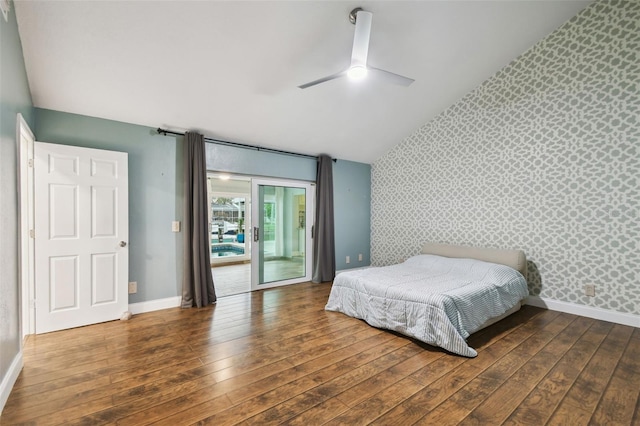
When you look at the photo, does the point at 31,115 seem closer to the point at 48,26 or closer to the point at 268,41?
the point at 48,26

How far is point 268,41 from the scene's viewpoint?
2.88m

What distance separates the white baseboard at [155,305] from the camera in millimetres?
3564

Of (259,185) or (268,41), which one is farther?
(259,185)

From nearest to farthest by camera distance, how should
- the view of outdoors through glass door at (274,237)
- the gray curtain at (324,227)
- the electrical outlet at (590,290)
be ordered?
the electrical outlet at (590,290) < the view of outdoors through glass door at (274,237) < the gray curtain at (324,227)

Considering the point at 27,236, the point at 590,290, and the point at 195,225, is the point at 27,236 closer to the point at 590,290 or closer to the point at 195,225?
the point at 195,225

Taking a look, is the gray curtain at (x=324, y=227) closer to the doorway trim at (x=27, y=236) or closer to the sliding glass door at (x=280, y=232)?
the sliding glass door at (x=280, y=232)

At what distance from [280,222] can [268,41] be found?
292 centimetres

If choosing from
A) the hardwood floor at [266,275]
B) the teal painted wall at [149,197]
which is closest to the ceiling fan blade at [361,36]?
the teal painted wall at [149,197]

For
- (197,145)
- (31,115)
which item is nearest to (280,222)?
(197,145)

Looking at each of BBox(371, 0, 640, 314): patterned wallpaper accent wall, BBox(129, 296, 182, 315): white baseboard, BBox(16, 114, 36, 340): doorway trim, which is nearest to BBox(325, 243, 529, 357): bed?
BBox(371, 0, 640, 314): patterned wallpaper accent wall

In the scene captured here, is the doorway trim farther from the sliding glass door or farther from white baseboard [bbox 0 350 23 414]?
the sliding glass door

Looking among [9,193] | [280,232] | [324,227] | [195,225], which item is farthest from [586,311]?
[9,193]

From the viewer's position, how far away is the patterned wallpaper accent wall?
325 cm

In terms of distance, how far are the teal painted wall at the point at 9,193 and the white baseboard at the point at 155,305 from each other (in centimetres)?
130
